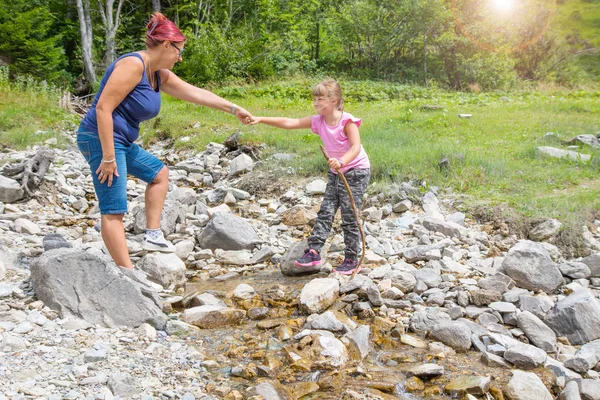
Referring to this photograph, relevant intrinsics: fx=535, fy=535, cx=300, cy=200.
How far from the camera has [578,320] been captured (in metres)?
3.92

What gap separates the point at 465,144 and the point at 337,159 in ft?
16.8

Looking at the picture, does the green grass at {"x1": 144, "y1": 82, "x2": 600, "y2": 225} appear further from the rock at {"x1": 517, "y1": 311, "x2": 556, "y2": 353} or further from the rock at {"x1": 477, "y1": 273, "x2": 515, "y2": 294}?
the rock at {"x1": 517, "y1": 311, "x2": 556, "y2": 353}

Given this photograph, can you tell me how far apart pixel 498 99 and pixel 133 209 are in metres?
14.5

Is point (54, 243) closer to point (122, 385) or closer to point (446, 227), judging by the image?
point (122, 385)

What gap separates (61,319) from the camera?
3523 mm

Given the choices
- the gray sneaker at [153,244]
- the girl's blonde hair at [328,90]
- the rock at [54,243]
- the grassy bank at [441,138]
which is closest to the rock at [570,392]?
the girl's blonde hair at [328,90]

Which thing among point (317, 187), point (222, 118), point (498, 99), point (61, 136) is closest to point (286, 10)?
point (498, 99)

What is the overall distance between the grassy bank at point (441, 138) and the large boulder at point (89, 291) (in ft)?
13.5

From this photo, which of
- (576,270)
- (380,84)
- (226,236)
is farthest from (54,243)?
(380,84)

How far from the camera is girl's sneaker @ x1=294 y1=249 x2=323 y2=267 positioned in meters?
4.96

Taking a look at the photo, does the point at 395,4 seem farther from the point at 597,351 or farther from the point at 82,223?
the point at 597,351

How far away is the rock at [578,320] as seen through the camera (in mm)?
3898

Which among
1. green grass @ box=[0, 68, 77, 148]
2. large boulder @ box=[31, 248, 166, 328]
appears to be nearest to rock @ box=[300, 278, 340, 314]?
large boulder @ box=[31, 248, 166, 328]

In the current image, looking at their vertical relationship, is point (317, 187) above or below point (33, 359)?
below
